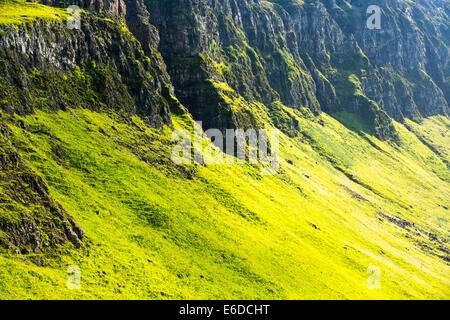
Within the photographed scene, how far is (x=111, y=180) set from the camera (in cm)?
11419

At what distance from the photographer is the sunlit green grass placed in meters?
117

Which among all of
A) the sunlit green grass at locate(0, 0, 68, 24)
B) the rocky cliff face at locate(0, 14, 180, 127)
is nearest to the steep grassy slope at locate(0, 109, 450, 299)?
the rocky cliff face at locate(0, 14, 180, 127)

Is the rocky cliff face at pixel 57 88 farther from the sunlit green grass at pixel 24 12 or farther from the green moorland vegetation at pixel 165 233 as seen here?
the sunlit green grass at pixel 24 12

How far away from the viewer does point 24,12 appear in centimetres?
12812

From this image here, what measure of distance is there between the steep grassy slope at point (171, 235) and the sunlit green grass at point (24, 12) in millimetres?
31566

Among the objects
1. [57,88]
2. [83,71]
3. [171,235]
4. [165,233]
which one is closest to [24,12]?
[83,71]

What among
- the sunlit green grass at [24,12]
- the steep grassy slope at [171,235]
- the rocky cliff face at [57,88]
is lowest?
the steep grassy slope at [171,235]

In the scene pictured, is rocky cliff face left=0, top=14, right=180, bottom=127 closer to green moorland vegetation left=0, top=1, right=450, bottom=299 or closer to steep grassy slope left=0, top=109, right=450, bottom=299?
green moorland vegetation left=0, top=1, right=450, bottom=299

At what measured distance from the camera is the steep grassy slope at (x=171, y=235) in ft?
276

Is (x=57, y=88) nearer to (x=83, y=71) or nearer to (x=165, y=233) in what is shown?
(x=83, y=71)

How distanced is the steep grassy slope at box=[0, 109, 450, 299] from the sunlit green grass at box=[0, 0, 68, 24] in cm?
3157

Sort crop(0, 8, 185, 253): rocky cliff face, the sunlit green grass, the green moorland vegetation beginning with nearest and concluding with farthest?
crop(0, 8, 185, 253): rocky cliff face < the green moorland vegetation < the sunlit green grass


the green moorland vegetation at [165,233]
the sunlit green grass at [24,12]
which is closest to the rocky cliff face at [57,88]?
the green moorland vegetation at [165,233]

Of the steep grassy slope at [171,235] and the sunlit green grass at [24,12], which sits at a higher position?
the sunlit green grass at [24,12]
